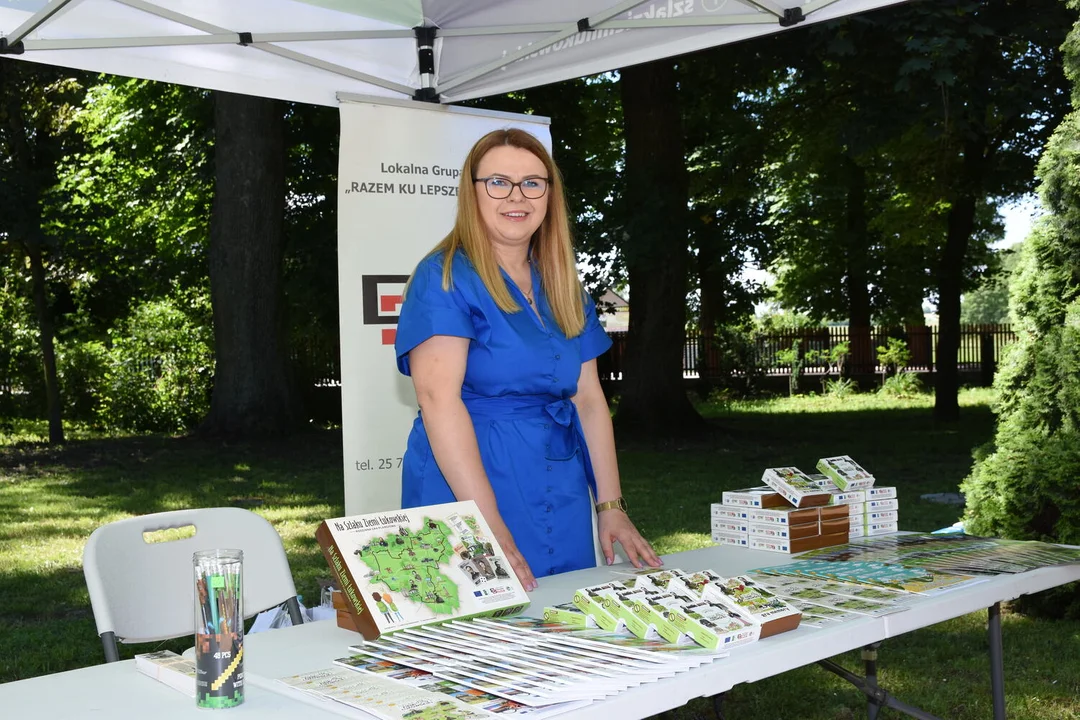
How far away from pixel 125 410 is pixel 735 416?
32.2 ft

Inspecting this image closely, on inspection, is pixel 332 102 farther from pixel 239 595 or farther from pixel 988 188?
pixel 988 188

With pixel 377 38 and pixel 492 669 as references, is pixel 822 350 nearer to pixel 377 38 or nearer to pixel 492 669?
pixel 377 38

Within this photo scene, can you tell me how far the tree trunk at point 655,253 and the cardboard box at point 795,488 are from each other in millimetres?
8846

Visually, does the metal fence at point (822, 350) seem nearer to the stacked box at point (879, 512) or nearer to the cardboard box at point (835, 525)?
the stacked box at point (879, 512)

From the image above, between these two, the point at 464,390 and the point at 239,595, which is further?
the point at 464,390

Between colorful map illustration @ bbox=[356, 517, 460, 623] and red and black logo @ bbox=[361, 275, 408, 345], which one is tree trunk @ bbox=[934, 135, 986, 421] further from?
colorful map illustration @ bbox=[356, 517, 460, 623]

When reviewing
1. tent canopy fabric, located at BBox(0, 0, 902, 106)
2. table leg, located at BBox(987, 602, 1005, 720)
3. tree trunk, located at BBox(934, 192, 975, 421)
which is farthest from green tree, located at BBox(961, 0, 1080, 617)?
tree trunk, located at BBox(934, 192, 975, 421)

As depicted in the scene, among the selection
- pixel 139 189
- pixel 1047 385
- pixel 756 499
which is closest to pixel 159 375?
pixel 139 189

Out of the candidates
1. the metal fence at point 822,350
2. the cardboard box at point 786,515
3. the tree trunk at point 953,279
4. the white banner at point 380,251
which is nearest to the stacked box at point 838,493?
the cardboard box at point 786,515

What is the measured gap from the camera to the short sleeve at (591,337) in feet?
9.32

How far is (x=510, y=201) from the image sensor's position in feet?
8.50

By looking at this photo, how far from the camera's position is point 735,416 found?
17844 mm

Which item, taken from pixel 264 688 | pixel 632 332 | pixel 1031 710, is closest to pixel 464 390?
pixel 264 688

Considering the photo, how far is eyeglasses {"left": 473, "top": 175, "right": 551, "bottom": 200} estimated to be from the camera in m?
2.58
